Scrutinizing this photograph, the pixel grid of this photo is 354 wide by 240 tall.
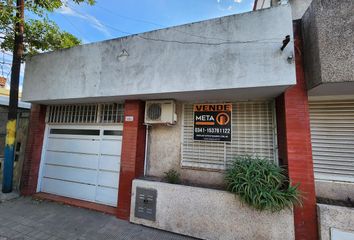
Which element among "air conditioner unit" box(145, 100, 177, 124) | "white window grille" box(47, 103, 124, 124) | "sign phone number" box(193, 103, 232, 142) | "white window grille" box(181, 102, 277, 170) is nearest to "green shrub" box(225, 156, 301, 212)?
"white window grille" box(181, 102, 277, 170)

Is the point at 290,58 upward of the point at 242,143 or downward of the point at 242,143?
upward

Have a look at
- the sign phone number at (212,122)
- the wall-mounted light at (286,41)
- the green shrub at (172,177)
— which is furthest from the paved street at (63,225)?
the wall-mounted light at (286,41)

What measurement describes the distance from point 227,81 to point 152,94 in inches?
72.3

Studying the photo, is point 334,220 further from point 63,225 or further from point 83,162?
point 83,162

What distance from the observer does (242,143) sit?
4426mm

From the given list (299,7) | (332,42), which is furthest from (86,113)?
(299,7)

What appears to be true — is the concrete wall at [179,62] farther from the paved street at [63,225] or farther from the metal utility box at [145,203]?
the paved street at [63,225]

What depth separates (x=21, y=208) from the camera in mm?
5055

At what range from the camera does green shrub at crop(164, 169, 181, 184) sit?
4.58 meters

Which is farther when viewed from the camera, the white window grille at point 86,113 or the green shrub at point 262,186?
the white window grille at point 86,113

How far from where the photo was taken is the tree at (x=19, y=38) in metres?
5.54

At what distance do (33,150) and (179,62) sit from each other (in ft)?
19.5

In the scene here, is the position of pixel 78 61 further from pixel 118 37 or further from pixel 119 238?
pixel 119 238

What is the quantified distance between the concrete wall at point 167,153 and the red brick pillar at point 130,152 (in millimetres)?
288
